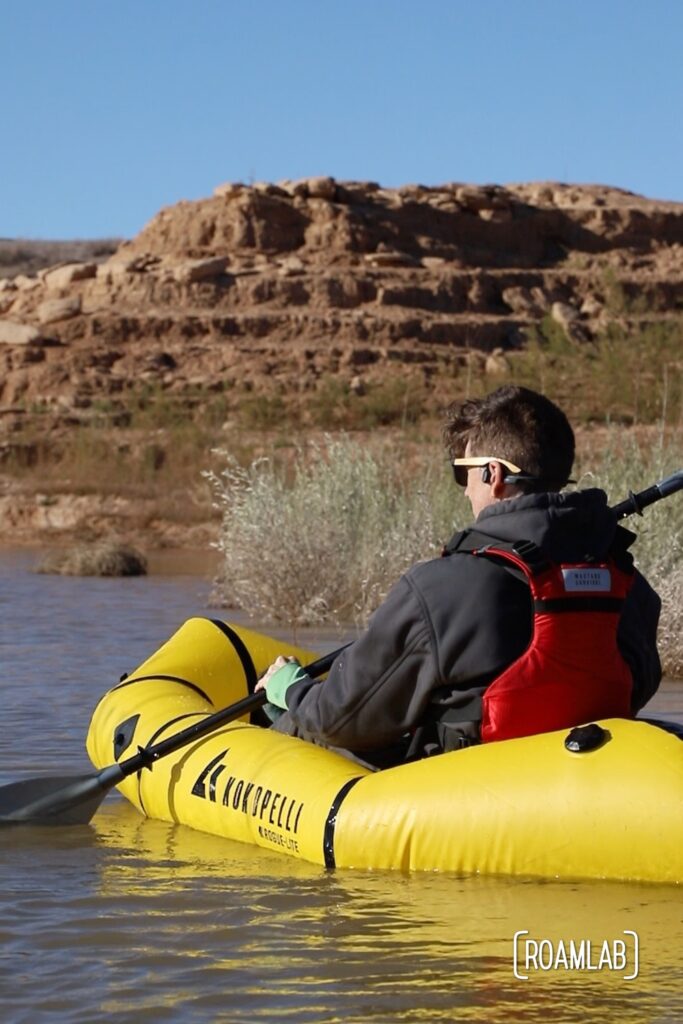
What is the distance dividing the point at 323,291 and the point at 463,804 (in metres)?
38.7

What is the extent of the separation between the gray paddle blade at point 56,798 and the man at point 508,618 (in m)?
1.14

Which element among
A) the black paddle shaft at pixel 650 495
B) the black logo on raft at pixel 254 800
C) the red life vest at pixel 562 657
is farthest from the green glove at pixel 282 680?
the black paddle shaft at pixel 650 495

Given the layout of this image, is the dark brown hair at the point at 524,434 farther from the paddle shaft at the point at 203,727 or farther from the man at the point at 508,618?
the paddle shaft at the point at 203,727

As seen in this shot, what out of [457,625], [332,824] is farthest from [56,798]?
[457,625]

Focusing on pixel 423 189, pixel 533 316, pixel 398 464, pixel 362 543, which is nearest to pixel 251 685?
pixel 362 543

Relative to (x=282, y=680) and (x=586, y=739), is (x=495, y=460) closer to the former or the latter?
(x=586, y=739)

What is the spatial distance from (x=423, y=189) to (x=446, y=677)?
45.7 metres

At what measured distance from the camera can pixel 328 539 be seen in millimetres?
12180

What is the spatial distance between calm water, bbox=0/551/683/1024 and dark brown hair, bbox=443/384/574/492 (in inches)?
40.9

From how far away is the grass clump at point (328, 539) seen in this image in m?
11.3

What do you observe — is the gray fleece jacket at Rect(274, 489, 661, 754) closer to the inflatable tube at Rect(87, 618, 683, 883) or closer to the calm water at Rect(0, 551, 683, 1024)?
the inflatable tube at Rect(87, 618, 683, 883)

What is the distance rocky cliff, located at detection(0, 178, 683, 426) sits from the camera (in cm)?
3944

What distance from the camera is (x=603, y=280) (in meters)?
46.1

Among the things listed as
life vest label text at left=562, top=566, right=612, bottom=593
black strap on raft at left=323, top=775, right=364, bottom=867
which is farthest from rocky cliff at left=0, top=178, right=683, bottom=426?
life vest label text at left=562, top=566, right=612, bottom=593
